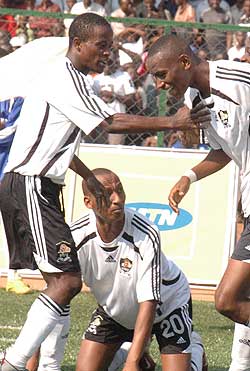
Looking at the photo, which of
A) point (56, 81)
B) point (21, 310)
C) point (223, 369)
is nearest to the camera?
point (56, 81)

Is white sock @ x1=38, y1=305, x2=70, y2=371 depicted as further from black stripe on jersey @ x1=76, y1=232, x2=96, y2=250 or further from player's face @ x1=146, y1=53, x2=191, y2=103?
player's face @ x1=146, y1=53, x2=191, y2=103

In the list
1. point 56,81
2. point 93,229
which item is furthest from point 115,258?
point 56,81

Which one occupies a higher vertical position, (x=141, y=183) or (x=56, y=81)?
(x=56, y=81)

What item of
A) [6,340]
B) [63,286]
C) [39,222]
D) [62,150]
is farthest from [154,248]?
[6,340]

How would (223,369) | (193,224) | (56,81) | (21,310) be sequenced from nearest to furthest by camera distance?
(56,81) → (223,369) → (21,310) → (193,224)

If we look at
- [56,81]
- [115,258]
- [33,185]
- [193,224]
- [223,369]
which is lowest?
[193,224]

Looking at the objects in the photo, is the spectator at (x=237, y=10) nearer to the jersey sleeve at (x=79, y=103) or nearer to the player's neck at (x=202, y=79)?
the player's neck at (x=202, y=79)

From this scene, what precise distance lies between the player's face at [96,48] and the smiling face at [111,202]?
0.70m

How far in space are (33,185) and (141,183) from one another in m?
5.23

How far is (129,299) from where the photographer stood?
7.53 m

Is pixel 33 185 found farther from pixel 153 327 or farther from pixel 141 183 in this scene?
pixel 141 183

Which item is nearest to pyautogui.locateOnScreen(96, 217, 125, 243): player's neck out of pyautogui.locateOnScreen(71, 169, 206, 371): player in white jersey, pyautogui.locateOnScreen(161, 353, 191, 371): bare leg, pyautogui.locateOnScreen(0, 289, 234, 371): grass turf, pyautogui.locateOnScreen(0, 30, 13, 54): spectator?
pyautogui.locateOnScreen(71, 169, 206, 371): player in white jersey

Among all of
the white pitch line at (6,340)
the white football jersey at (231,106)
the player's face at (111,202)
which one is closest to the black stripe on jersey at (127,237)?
the player's face at (111,202)

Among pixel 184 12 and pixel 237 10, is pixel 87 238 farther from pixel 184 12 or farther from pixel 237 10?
pixel 237 10
